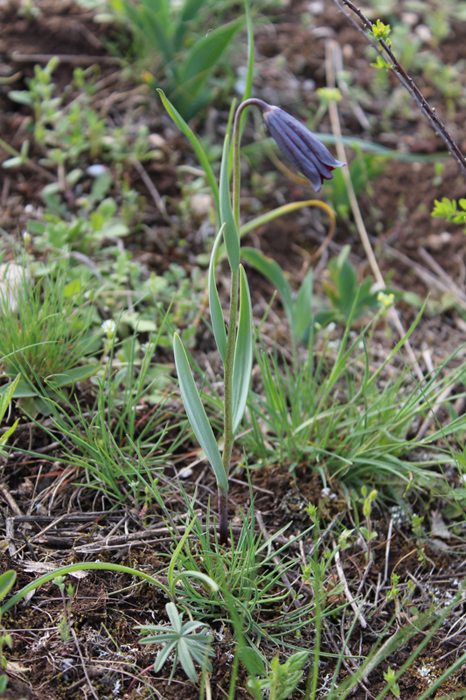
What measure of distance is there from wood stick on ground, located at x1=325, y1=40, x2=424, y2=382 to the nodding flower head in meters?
0.87

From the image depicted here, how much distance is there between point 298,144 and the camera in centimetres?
106

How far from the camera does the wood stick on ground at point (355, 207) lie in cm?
202

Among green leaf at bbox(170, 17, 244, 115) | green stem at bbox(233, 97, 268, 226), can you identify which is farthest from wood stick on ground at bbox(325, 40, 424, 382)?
green stem at bbox(233, 97, 268, 226)

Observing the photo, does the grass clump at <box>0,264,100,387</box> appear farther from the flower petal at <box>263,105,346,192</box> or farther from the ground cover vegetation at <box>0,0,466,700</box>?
the flower petal at <box>263,105,346,192</box>

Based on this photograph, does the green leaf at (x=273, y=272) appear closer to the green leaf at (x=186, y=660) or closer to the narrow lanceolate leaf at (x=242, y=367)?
the narrow lanceolate leaf at (x=242, y=367)

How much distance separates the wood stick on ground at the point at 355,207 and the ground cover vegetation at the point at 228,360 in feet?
0.05

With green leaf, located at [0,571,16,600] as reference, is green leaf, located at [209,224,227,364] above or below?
above

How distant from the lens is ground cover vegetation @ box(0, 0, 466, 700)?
1.12 m

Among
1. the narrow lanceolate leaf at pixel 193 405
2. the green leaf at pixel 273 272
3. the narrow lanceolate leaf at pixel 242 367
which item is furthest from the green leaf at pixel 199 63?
the narrow lanceolate leaf at pixel 193 405

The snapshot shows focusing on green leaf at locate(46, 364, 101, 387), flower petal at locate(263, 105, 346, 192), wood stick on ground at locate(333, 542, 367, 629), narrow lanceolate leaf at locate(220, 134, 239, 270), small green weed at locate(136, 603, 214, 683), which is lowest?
wood stick on ground at locate(333, 542, 367, 629)

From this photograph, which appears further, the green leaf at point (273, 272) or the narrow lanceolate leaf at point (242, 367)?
the green leaf at point (273, 272)

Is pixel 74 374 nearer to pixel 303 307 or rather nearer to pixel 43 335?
pixel 43 335

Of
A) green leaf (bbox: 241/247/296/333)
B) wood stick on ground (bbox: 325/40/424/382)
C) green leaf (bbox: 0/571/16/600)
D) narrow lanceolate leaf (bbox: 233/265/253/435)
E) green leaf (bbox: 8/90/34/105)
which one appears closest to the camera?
green leaf (bbox: 0/571/16/600)

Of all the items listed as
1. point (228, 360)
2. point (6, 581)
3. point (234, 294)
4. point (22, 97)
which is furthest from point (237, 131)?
point (22, 97)
